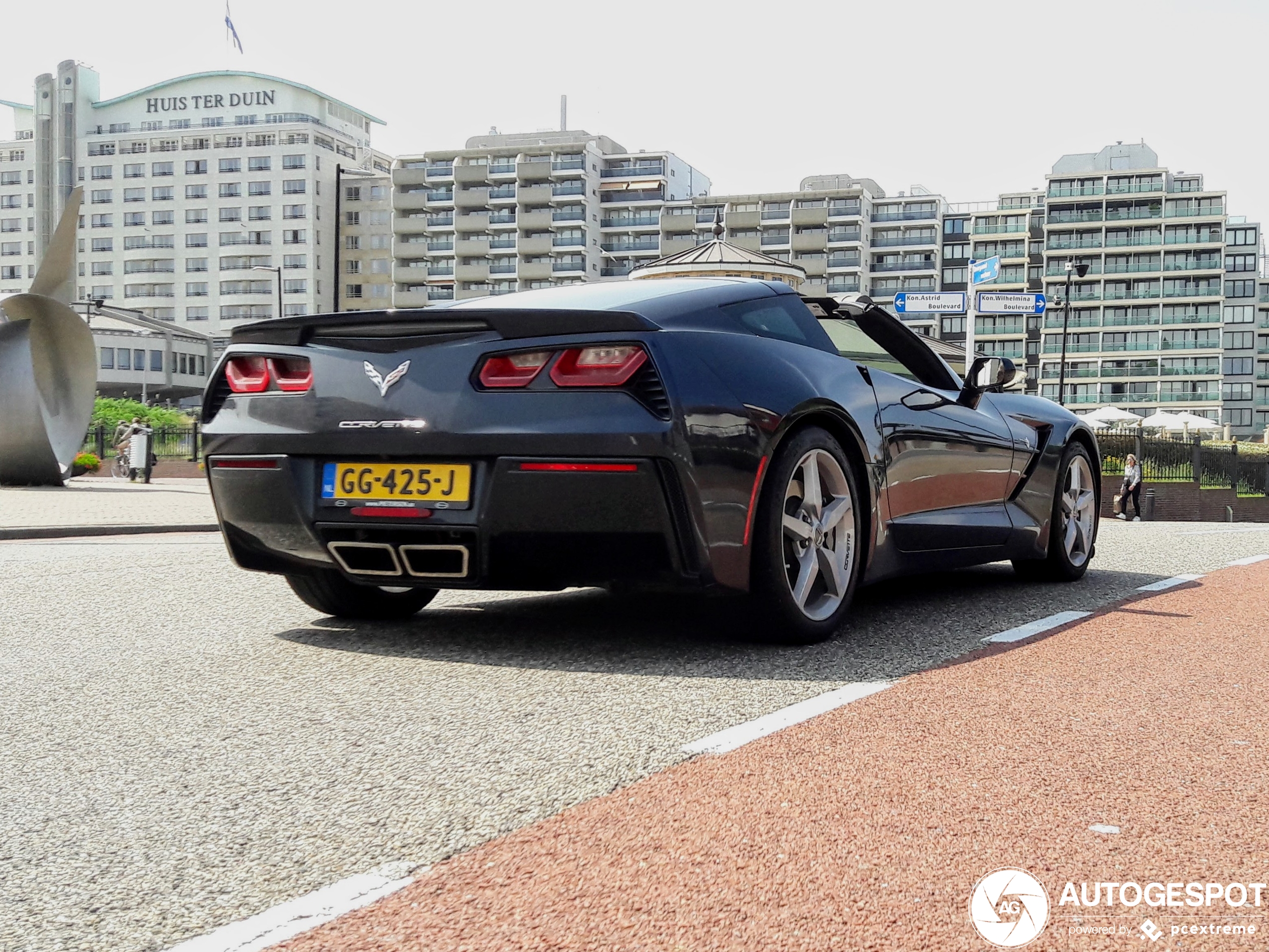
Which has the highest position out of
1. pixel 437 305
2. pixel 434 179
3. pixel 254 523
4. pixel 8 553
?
pixel 434 179

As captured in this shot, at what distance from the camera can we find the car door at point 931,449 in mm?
5461

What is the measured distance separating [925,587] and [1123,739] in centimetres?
359

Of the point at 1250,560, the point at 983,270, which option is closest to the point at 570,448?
the point at 1250,560

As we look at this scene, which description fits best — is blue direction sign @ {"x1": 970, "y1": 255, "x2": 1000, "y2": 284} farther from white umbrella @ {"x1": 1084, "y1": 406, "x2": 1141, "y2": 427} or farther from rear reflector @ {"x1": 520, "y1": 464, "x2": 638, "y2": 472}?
white umbrella @ {"x1": 1084, "y1": 406, "x2": 1141, "y2": 427}

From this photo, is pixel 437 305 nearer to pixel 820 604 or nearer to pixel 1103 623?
pixel 820 604

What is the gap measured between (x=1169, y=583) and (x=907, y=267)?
110579mm

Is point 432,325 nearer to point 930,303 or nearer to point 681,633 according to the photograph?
point 681,633

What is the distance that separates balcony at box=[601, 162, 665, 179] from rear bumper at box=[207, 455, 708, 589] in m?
114

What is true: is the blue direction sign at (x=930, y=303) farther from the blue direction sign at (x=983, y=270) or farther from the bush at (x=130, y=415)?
the bush at (x=130, y=415)

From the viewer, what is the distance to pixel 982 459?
6.28 meters

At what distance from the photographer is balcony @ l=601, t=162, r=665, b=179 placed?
116312 mm

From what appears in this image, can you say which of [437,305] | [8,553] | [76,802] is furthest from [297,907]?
[8,553]

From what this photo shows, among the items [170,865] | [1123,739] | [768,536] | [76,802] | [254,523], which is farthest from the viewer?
[254,523]

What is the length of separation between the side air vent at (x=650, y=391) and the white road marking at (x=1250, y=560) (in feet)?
18.3
